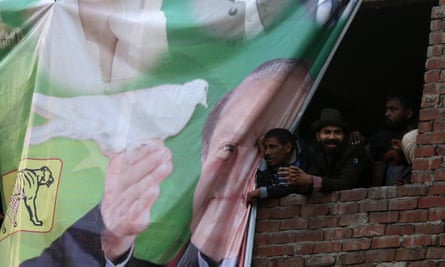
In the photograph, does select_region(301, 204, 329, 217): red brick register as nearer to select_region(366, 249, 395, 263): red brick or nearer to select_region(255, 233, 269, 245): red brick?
select_region(255, 233, 269, 245): red brick

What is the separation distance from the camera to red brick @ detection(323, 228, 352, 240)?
1360 cm

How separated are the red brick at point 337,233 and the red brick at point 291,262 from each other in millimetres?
245

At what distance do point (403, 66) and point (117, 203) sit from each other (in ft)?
10.0

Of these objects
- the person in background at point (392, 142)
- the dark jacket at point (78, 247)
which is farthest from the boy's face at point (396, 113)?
the dark jacket at point (78, 247)

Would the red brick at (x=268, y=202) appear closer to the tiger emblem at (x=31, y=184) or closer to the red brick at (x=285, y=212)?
the red brick at (x=285, y=212)

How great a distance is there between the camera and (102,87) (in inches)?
583

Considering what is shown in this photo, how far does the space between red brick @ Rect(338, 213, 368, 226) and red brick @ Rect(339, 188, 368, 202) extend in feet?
0.39

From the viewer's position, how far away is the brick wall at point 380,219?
43.7 ft

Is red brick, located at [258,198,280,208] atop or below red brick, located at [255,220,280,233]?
atop

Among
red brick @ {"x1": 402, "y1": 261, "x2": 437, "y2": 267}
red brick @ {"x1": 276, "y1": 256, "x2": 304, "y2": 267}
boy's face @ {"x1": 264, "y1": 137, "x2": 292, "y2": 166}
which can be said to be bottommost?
red brick @ {"x1": 402, "y1": 261, "x2": 437, "y2": 267}

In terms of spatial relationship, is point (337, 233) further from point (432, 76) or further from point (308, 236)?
point (432, 76)

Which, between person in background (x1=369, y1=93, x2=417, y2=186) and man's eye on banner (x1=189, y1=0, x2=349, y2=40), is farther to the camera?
man's eye on banner (x1=189, y1=0, x2=349, y2=40)

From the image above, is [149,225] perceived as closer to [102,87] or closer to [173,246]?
[173,246]

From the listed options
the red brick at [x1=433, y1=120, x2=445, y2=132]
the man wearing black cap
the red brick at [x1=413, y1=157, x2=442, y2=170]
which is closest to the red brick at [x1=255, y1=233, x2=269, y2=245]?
the man wearing black cap
